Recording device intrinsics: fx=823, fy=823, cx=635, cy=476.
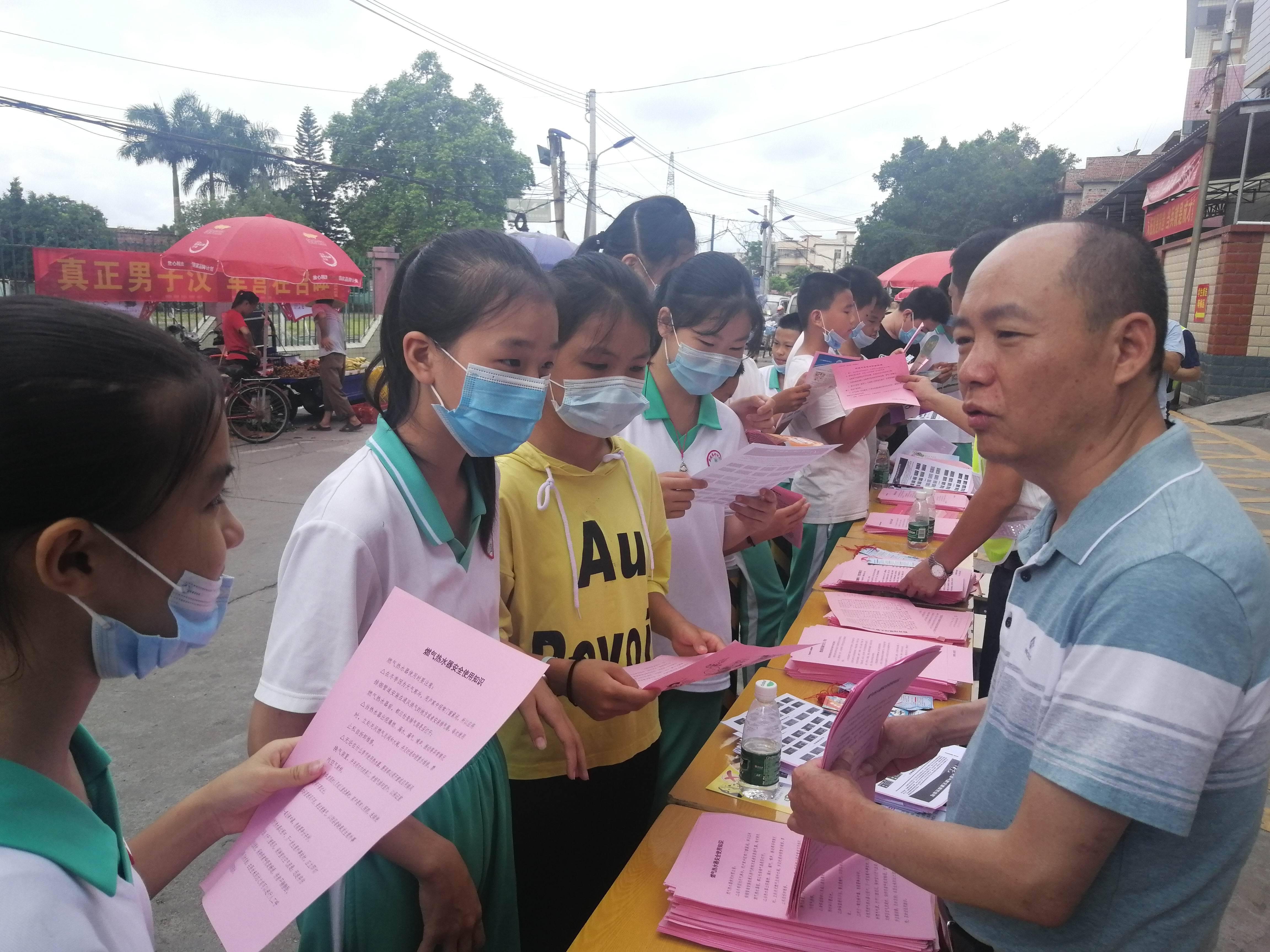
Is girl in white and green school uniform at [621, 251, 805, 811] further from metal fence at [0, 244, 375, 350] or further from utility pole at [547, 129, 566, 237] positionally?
utility pole at [547, 129, 566, 237]

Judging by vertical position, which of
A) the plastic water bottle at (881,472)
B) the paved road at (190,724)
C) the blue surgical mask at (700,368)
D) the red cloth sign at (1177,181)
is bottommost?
the paved road at (190,724)

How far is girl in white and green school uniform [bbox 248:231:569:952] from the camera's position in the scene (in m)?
1.11

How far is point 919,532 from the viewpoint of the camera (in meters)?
3.13

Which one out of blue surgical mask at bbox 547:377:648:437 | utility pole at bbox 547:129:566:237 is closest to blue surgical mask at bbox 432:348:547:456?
blue surgical mask at bbox 547:377:648:437

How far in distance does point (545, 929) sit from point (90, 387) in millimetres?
1391

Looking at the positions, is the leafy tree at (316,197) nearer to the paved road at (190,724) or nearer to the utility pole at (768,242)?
the utility pole at (768,242)

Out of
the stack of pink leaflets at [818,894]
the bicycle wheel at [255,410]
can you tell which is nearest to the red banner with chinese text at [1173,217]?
the bicycle wheel at [255,410]

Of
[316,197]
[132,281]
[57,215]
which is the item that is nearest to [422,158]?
[316,197]

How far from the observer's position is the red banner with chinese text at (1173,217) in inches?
→ 506

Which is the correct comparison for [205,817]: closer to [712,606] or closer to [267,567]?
[712,606]

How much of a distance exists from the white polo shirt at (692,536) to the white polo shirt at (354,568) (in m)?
0.89

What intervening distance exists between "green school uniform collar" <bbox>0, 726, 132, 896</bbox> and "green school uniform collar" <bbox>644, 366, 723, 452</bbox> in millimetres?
1699

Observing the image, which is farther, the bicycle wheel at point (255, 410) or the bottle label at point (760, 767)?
the bicycle wheel at point (255, 410)

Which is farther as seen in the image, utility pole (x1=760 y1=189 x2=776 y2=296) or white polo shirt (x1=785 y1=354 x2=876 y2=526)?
utility pole (x1=760 y1=189 x2=776 y2=296)
